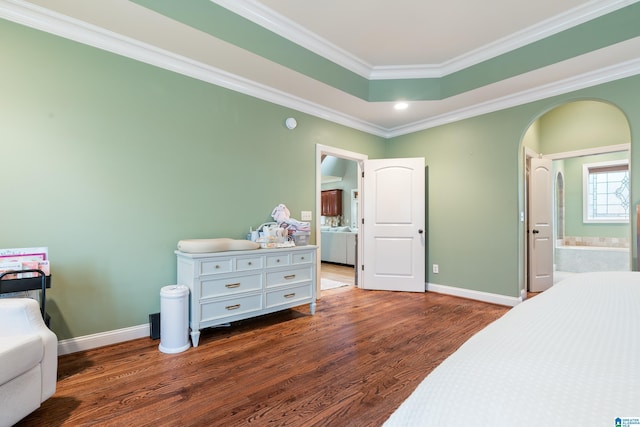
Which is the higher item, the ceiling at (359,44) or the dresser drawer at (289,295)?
the ceiling at (359,44)

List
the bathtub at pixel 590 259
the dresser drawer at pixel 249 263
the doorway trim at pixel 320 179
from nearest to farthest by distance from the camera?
the dresser drawer at pixel 249 263 < the doorway trim at pixel 320 179 < the bathtub at pixel 590 259

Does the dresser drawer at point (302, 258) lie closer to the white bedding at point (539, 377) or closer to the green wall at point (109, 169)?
the green wall at point (109, 169)

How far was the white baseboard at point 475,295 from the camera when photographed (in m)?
3.62

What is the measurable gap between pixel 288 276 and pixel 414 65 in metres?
2.84

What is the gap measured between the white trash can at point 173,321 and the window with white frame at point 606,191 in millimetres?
7536

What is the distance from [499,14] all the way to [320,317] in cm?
333

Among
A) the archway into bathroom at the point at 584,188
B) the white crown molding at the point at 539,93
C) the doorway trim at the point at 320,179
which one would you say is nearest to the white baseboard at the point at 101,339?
the doorway trim at the point at 320,179

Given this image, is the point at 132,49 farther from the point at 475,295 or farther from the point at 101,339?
the point at 475,295

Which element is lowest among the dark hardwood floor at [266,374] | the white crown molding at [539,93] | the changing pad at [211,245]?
the dark hardwood floor at [266,374]

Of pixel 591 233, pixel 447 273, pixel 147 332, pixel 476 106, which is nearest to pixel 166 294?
pixel 147 332

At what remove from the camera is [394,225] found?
439cm

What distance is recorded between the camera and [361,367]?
2145 millimetres

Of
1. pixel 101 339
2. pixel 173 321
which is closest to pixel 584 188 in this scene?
pixel 173 321

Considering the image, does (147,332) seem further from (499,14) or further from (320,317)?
(499,14)
